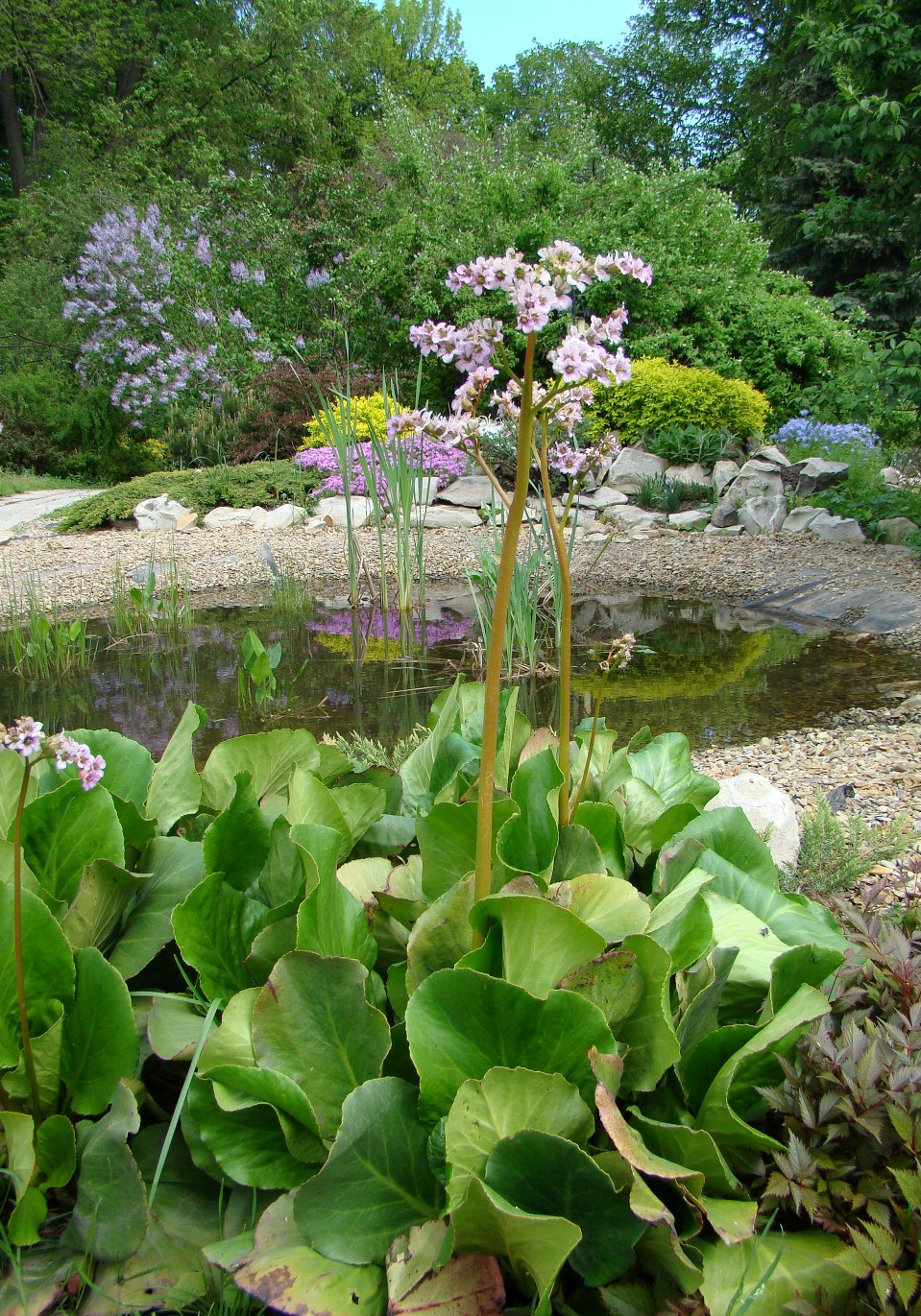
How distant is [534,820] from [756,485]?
7234mm

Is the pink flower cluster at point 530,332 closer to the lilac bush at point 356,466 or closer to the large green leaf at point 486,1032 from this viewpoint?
the large green leaf at point 486,1032

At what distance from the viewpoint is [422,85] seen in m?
26.9

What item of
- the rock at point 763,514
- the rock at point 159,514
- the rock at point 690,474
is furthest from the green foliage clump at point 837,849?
the rock at point 159,514

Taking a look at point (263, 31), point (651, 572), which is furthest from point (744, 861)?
point (263, 31)

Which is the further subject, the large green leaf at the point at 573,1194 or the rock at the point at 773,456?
the rock at the point at 773,456

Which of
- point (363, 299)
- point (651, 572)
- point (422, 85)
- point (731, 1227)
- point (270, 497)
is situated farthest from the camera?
point (422, 85)

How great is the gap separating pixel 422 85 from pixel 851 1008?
3141 centimetres

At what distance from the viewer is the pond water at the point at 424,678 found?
348 cm

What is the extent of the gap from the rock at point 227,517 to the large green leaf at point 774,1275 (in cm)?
813

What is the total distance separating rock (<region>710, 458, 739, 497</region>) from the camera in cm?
821

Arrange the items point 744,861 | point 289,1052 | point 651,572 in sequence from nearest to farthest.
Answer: point 289,1052 → point 744,861 → point 651,572

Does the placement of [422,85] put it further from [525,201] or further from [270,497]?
[270,497]

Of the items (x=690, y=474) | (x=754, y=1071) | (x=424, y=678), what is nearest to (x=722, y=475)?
(x=690, y=474)

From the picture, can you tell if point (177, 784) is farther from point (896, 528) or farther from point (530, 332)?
point (896, 528)
